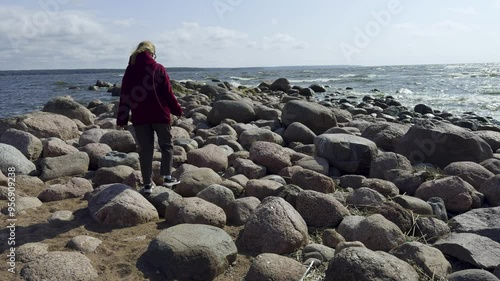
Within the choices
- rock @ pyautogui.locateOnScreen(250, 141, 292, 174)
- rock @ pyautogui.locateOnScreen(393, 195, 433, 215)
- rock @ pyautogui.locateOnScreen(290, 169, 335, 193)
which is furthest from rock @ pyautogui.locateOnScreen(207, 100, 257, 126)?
rock @ pyautogui.locateOnScreen(393, 195, 433, 215)

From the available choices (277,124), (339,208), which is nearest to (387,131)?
(277,124)

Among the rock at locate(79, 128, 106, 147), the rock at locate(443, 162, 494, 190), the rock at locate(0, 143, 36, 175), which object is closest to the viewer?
the rock at locate(0, 143, 36, 175)

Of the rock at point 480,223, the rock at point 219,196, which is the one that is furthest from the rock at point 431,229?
the rock at point 219,196

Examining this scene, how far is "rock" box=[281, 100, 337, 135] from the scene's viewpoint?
32.4ft

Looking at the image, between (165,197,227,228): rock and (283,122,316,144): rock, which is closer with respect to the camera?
(165,197,227,228): rock

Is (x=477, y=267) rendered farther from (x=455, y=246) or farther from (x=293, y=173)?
(x=293, y=173)

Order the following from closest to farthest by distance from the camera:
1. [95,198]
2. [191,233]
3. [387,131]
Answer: [191,233], [95,198], [387,131]

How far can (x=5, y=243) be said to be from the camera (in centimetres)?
382

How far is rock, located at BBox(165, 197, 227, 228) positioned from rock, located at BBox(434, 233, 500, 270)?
81.9 inches

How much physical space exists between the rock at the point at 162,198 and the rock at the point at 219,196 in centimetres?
30

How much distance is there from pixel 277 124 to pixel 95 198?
6331mm

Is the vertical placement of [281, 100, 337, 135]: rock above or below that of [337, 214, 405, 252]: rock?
above

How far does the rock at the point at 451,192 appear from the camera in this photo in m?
5.43

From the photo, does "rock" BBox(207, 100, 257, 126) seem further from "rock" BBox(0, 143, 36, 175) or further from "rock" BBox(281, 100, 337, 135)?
"rock" BBox(0, 143, 36, 175)
